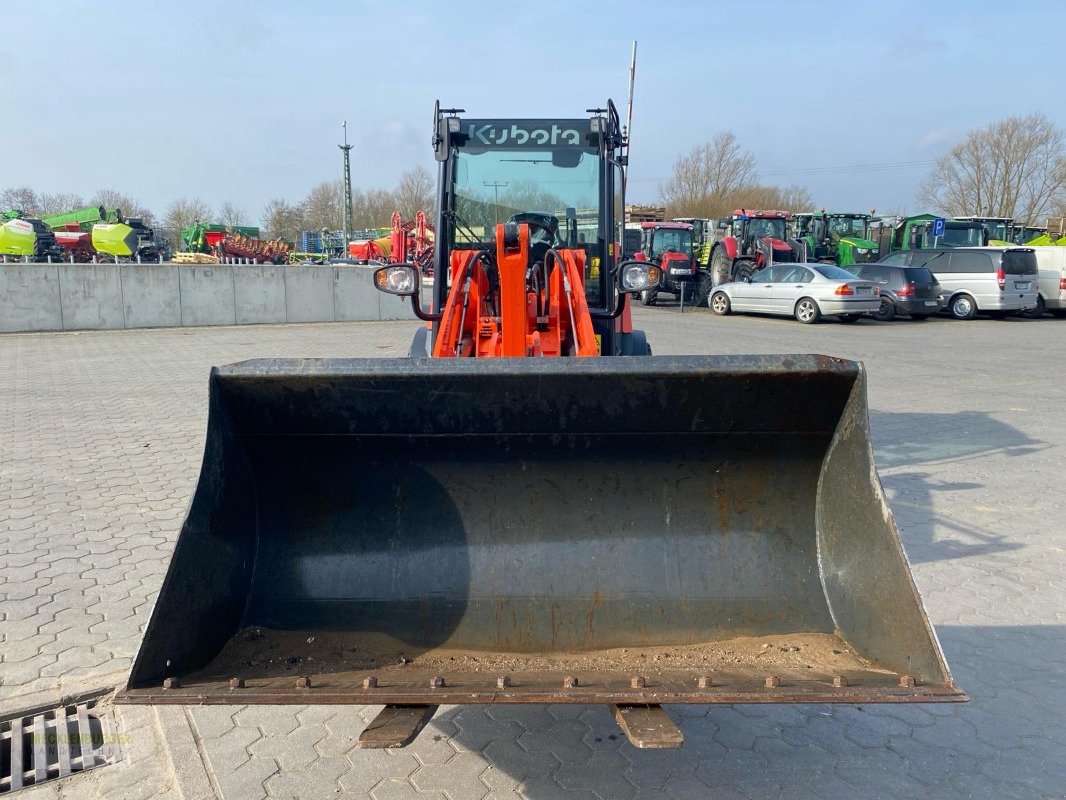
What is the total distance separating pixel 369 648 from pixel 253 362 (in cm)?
116

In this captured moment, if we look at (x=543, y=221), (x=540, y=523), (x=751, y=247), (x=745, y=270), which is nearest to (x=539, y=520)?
(x=540, y=523)

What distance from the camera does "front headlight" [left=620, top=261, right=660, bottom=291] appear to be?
218 inches

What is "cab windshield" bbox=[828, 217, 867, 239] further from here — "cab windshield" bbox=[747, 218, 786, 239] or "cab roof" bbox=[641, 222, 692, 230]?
"cab roof" bbox=[641, 222, 692, 230]

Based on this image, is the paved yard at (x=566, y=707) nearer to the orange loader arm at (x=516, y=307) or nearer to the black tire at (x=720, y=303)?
the orange loader arm at (x=516, y=307)

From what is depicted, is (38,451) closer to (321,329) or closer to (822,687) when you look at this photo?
(822,687)

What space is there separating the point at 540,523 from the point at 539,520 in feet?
0.04

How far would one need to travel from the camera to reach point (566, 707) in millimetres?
3600

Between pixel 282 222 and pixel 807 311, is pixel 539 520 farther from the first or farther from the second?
pixel 282 222

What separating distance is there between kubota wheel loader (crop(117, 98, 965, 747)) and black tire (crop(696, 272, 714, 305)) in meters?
23.5

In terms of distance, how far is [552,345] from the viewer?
5.02 m

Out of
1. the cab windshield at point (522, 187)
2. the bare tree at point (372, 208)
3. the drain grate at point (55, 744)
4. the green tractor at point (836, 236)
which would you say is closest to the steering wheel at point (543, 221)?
the cab windshield at point (522, 187)

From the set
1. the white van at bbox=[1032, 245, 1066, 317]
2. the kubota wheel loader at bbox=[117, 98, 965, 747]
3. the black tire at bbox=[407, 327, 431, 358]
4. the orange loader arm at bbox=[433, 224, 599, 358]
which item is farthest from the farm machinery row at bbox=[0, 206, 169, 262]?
the white van at bbox=[1032, 245, 1066, 317]

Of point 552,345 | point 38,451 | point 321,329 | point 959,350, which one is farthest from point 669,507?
point 321,329

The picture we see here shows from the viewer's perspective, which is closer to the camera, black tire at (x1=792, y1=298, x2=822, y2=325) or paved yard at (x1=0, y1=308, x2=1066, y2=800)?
paved yard at (x1=0, y1=308, x2=1066, y2=800)
